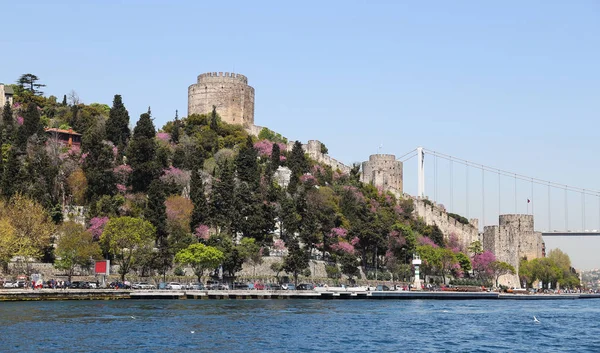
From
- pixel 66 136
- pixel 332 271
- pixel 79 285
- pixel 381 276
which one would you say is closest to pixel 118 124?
pixel 66 136

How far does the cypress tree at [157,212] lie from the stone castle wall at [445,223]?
155ft

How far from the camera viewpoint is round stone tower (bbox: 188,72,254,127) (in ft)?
344

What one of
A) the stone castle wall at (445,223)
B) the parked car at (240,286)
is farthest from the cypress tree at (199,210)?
the stone castle wall at (445,223)

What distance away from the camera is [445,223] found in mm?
112875

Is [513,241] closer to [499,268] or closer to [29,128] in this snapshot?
[499,268]

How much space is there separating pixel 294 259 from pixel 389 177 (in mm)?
46814

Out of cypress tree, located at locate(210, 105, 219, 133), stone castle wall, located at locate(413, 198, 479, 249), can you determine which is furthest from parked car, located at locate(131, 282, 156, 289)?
stone castle wall, located at locate(413, 198, 479, 249)

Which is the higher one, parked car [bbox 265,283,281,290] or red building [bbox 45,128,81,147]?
red building [bbox 45,128,81,147]

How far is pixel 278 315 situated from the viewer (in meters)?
52.5

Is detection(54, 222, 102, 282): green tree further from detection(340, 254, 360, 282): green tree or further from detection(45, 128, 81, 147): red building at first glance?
detection(340, 254, 360, 282): green tree

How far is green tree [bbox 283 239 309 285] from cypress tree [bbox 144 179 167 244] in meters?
10.4

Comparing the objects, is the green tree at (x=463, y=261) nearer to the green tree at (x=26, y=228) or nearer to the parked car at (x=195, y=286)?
the parked car at (x=195, y=286)

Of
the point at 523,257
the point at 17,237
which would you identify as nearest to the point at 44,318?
the point at 17,237

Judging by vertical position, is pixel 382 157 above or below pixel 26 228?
above
